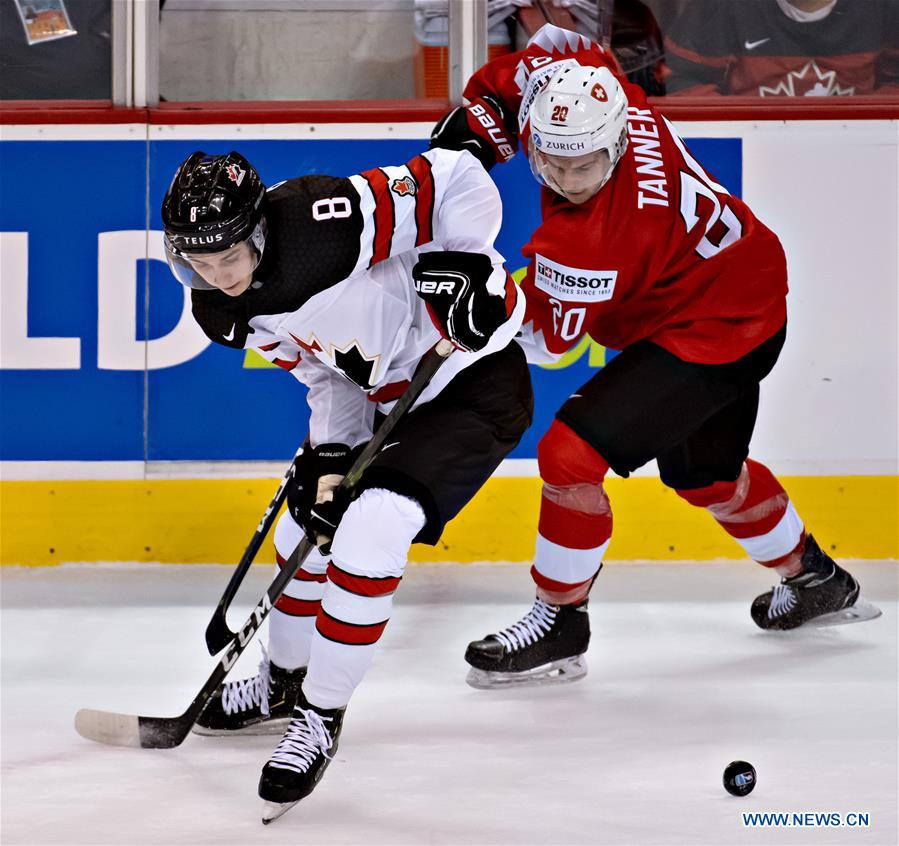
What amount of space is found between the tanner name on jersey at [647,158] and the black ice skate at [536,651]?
801 mm

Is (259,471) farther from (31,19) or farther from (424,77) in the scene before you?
(31,19)

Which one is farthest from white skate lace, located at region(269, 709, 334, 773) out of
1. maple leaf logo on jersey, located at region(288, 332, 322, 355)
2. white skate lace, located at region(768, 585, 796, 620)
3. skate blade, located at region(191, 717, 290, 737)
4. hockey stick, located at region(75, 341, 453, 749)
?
white skate lace, located at region(768, 585, 796, 620)

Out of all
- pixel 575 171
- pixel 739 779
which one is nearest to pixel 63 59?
pixel 575 171

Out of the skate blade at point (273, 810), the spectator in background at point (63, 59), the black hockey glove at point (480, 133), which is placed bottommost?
the skate blade at point (273, 810)

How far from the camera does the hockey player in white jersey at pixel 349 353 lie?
6.03 feet

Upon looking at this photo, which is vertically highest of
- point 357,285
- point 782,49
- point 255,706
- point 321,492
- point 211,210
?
point 782,49

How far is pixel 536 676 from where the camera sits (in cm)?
248

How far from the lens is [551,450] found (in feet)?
7.91

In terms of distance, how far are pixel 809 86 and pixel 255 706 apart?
228cm

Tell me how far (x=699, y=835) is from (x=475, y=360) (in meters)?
0.80

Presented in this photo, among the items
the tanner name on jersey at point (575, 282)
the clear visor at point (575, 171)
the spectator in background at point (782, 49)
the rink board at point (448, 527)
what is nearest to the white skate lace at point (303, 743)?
the tanner name on jersey at point (575, 282)

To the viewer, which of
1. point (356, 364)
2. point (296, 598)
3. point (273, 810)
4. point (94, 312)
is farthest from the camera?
point (94, 312)

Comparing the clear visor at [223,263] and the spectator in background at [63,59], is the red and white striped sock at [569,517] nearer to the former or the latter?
the clear visor at [223,263]

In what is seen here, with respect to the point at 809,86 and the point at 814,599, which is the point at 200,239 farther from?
the point at 809,86
